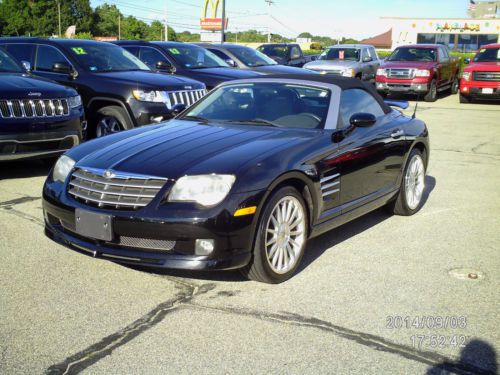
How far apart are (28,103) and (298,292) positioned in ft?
15.5

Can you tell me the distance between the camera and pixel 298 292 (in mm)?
4199

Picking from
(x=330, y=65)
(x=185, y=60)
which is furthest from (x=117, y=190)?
(x=330, y=65)

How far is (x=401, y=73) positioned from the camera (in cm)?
1959

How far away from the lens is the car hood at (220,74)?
1191cm

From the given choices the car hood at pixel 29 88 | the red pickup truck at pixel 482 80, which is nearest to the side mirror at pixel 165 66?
the car hood at pixel 29 88

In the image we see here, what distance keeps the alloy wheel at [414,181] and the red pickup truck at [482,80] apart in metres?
13.2

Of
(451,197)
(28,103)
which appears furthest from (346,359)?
(28,103)

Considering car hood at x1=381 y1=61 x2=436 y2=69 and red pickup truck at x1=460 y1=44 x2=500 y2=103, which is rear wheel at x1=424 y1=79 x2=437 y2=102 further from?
red pickup truck at x1=460 y1=44 x2=500 y2=103

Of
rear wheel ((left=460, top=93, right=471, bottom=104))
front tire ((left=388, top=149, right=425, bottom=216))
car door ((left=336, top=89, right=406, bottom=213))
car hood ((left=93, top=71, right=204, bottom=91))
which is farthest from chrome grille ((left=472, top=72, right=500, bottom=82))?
car door ((left=336, top=89, right=406, bottom=213))

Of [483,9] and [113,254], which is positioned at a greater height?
[483,9]

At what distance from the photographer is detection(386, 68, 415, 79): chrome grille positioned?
19.4 meters

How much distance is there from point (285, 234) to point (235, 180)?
63 centimetres

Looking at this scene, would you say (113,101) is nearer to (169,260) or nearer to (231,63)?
(169,260)

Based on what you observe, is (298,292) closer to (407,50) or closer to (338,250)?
(338,250)
